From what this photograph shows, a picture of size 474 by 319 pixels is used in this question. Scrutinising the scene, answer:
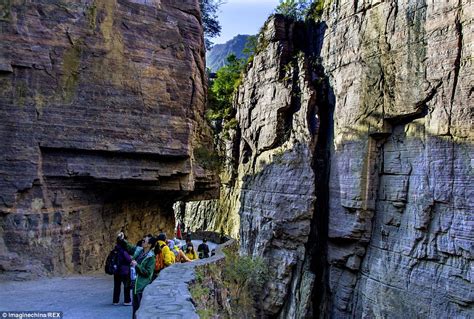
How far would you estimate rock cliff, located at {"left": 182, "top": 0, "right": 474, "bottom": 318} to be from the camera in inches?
591

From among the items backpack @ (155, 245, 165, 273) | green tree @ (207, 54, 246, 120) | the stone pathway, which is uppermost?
green tree @ (207, 54, 246, 120)

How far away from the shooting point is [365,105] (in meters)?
19.0

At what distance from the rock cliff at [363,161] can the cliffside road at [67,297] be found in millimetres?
11851

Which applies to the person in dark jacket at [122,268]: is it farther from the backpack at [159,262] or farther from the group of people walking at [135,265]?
the backpack at [159,262]

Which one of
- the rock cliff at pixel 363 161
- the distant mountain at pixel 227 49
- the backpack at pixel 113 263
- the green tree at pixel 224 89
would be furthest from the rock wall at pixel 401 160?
the distant mountain at pixel 227 49

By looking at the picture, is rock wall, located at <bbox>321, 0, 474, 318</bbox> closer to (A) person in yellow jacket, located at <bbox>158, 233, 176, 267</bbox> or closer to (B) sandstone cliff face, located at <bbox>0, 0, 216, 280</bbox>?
(B) sandstone cliff face, located at <bbox>0, 0, 216, 280</bbox>

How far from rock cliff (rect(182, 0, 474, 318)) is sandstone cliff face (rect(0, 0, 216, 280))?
929 centimetres

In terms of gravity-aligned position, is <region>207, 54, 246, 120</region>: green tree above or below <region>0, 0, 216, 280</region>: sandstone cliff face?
above

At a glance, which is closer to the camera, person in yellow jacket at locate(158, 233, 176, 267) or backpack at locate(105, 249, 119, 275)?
backpack at locate(105, 249, 119, 275)

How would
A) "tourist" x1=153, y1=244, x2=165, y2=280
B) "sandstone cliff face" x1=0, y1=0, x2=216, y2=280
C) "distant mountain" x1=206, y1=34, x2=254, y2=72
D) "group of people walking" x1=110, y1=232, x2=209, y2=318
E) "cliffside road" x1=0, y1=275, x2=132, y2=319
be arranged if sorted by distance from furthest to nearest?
"distant mountain" x1=206, y1=34, x2=254, y2=72, "sandstone cliff face" x1=0, y1=0, x2=216, y2=280, "tourist" x1=153, y1=244, x2=165, y2=280, "cliffside road" x1=0, y1=275, x2=132, y2=319, "group of people walking" x1=110, y1=232, x2=209, y2=318

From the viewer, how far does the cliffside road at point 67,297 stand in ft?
23.7

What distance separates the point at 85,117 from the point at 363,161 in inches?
500

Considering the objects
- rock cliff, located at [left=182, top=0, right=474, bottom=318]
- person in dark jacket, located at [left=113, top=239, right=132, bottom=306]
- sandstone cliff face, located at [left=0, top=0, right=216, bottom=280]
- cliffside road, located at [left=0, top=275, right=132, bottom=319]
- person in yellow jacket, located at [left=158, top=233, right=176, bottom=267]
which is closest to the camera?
cliffside road, located at [left=0, top=275, right=132, bottom=319]

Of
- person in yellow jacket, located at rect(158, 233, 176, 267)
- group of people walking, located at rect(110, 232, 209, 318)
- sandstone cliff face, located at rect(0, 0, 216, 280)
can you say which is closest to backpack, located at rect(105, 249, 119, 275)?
group of people walking, located at rect(110, 232, 209, 318)
